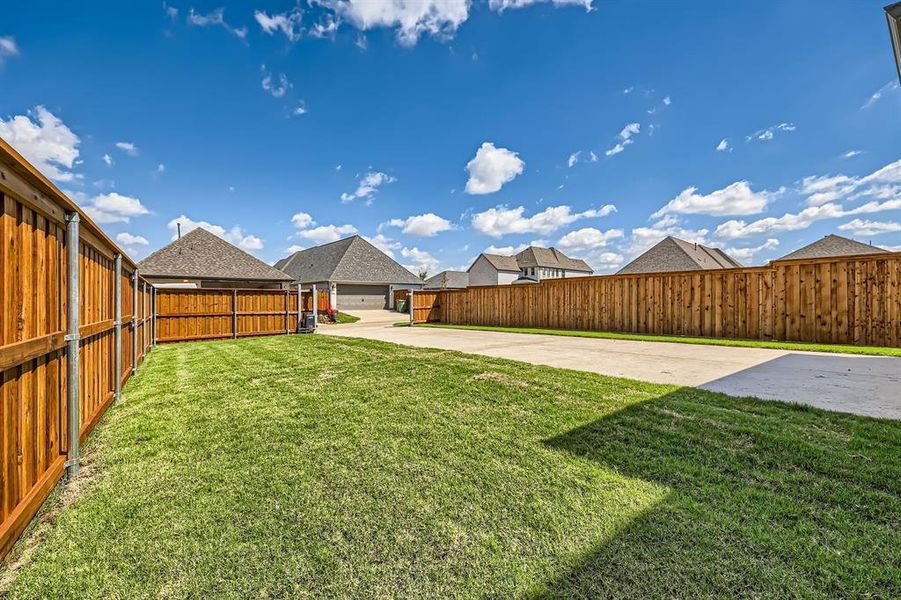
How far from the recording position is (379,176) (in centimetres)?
1980

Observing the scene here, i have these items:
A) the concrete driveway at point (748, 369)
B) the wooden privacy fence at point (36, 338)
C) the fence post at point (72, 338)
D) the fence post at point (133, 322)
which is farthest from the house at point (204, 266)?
the fence post at point (72, 338)

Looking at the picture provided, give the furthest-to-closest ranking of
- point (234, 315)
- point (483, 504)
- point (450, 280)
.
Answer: point (450, 280) → point (234, 315) → point (483, 504)

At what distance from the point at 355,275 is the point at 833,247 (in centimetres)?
3057

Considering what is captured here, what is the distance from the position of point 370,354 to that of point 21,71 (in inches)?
383

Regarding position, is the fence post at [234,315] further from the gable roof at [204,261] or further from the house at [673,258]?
the house at [673,258]

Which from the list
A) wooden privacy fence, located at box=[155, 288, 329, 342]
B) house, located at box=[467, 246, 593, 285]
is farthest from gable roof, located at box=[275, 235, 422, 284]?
house, located at box=[467, 246, 593, 285]

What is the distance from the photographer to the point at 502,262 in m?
43.7

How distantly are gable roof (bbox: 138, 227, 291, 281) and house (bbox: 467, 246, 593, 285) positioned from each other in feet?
86.8

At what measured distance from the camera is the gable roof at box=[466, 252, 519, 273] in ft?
140

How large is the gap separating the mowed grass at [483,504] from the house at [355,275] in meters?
23.1

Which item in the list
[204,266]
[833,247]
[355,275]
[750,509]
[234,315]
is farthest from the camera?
[355,275]

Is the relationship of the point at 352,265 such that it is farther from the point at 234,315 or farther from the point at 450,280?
the point at 450,280

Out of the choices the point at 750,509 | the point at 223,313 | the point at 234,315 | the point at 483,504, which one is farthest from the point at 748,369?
the point at 223,313

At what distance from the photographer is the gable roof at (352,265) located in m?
26.6
